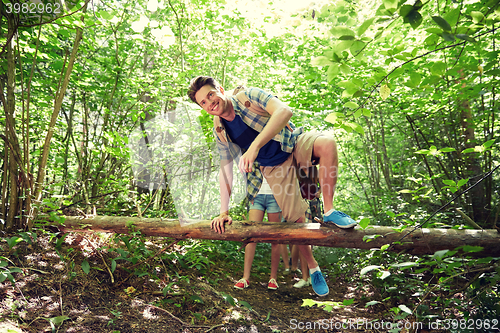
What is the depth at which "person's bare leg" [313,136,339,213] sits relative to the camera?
221 centimetres

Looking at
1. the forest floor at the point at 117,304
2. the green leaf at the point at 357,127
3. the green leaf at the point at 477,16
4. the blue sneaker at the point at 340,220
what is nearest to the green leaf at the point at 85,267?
the forest floor at the point at 117,304

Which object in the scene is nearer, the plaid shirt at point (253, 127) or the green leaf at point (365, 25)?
the green leaf at point (365, 25)

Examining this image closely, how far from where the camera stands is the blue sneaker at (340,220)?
2.16 m

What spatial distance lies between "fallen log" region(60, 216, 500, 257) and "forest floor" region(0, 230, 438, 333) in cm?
28

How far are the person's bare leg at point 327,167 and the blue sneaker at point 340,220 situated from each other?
6 cm

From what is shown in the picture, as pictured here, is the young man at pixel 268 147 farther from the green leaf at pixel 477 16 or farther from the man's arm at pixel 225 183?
the green leaf at pixel 477 16

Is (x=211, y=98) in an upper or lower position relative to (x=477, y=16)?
upper

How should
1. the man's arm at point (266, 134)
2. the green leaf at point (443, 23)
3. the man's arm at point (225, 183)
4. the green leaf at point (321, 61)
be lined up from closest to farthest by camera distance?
1. the green leaf at point (443, 23)
2. the green leaf at point (321, 61)
3. the man's arm at point (266, 134)
4. the man's arm at point (225, 183)

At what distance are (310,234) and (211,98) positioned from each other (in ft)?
4.44

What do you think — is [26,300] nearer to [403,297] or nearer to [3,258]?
[3,258]

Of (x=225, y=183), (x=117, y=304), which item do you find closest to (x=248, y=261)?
(x=225, y=183)

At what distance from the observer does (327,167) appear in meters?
2.23

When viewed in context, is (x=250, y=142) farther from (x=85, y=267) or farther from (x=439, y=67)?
(x=85, y=267)

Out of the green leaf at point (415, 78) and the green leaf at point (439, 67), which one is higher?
the green leaf at point (439, 67)
